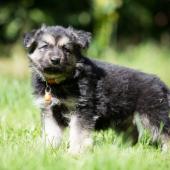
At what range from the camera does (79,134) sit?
21.9 ft

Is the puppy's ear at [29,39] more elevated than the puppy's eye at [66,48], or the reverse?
the puppy's ear at [29,39]

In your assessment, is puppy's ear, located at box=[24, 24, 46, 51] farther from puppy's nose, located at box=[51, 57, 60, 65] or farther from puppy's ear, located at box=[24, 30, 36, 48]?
puppy's nose, located at box=[51, 57, 60, 65]

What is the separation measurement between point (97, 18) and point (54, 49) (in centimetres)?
988

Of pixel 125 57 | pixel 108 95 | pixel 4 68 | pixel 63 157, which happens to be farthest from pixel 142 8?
pixel 63 157

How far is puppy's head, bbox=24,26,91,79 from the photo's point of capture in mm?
6785

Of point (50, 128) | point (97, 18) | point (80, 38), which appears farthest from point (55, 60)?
point (97, 18)

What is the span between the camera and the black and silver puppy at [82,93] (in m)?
6.79

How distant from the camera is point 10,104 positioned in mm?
8672

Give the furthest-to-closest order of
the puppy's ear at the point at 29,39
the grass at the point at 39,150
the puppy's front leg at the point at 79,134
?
the puppy's ear at the point at 29,39 → the puppy's front leg at the point at 79,134 → the grass at the point at 39,150

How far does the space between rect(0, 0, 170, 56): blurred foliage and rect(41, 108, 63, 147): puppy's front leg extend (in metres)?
8.31

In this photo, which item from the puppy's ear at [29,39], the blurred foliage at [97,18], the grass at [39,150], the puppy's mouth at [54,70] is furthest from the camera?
the blurred foliage at [97,18]

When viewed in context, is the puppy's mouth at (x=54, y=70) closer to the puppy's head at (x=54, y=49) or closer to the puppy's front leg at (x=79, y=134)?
the puppy's head at (x=54, y=49)

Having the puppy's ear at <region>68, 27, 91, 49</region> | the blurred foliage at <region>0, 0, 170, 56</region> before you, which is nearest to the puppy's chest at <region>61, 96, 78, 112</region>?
the puppy's ear at <region>68, 27, 91, 49</region>

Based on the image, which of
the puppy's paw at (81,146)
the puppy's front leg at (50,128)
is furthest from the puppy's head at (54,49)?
the puppy's paw at (81,146)
